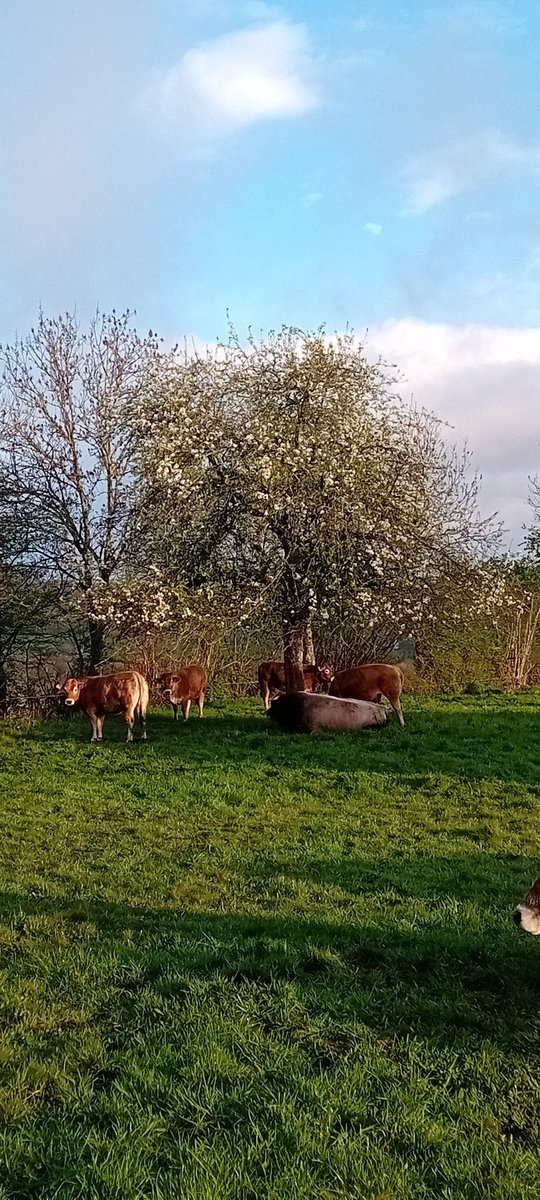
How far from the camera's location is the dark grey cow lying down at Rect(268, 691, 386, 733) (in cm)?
1756

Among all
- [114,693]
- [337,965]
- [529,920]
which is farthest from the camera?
[114,693]

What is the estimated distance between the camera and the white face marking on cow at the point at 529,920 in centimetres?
504

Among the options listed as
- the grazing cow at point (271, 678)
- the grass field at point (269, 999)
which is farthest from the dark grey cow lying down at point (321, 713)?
the grass field at point (269, 999)

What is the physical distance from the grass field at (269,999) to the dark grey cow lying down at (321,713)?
593 cm

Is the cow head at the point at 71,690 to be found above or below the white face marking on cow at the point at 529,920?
above

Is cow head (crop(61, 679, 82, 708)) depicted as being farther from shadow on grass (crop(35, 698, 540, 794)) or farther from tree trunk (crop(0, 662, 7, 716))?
tree trunk (crop(0, 662, 7, 716))

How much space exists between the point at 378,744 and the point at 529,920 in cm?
1065

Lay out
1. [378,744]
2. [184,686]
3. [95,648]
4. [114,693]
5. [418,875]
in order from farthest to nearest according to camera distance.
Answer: [95,648], [184,686], [114,693], [378,744], [418,875]

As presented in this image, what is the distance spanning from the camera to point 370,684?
738 inches

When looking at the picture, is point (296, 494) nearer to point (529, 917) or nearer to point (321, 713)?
point (321, 713)

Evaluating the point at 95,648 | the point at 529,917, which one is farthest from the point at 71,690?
the point at 529,917

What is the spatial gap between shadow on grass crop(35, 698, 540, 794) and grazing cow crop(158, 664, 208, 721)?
56 centimetres

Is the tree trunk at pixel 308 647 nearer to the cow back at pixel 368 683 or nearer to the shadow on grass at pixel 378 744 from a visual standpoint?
the cow back at pixel 368 683

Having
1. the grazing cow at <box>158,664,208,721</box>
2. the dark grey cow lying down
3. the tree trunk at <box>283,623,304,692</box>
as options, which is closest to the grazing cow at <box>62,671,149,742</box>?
the grazing cow at <box>158,664,208,721</box>
